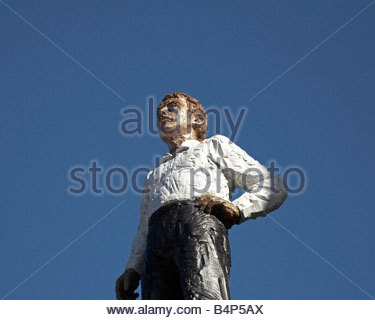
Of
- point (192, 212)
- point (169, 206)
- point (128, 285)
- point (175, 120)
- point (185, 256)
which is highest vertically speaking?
point (175, 120)

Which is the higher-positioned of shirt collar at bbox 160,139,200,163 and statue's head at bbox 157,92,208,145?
statue's head at bbox 157,92,208,145

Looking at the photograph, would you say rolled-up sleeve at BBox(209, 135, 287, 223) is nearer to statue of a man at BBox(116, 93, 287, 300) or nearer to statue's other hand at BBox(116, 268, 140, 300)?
statue of a man at BBox(116, 93, 287, 300)

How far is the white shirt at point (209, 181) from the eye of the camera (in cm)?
765

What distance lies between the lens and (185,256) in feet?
23.0

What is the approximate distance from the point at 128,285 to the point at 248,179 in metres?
1.55

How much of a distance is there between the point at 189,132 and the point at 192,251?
198 cm

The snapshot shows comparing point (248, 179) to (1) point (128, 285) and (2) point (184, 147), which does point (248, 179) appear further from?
(1) point (128, 285)

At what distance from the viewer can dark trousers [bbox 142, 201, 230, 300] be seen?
6.81 meters

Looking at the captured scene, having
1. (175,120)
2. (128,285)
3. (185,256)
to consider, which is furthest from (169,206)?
(175,120)

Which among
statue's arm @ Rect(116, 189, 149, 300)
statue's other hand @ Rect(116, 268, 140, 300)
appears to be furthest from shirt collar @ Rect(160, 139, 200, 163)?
statue's other hand @ Rect(116, 268, 140, 300)

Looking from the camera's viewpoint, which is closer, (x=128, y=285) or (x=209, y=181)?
(x=209, y=181)

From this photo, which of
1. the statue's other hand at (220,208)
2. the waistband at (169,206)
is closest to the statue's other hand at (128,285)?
the waistband at (169,206)

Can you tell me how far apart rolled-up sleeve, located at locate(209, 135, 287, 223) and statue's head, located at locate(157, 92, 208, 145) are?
0.52 m
